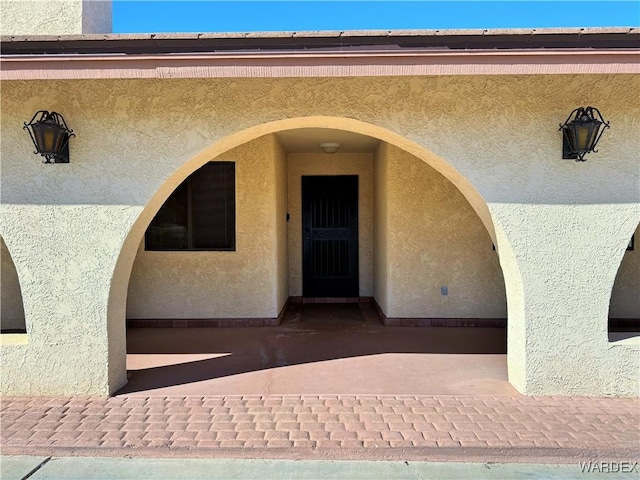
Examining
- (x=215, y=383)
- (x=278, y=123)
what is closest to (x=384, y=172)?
(x=278, y=123)

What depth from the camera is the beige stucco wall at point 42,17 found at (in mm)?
7734

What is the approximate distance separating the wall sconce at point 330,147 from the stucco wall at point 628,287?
667cm

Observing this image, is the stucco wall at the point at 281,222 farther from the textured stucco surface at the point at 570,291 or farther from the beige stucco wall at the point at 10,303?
the textured stucco surface at the point at 570,291

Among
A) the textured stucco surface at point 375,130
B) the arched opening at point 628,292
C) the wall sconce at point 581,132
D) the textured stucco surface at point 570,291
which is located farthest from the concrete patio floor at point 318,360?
the wall sconce at point 581,132

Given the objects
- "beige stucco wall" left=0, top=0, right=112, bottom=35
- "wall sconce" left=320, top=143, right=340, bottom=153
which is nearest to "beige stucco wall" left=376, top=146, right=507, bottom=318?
"wall sconce" left=320, top=143, right=340, bottom=153

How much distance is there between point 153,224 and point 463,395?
7025 millimetres

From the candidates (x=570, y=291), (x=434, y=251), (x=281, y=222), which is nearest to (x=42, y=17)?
(x=281, y=222)

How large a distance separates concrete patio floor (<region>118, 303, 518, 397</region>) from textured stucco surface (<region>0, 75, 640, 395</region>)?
2.97 feet

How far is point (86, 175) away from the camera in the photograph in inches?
212

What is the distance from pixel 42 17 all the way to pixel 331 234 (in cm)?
780

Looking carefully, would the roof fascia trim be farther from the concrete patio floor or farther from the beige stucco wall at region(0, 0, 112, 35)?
the concrete patio floor

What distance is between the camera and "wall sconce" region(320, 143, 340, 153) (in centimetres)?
1005

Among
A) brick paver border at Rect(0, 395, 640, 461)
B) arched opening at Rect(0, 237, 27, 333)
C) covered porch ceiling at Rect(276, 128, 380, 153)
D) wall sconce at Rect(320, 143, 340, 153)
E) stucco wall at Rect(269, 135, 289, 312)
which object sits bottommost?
brick paver border at Rect(0, 395, 640, 461)

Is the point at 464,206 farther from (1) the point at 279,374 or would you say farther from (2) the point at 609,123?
(1) the point at 279,374
